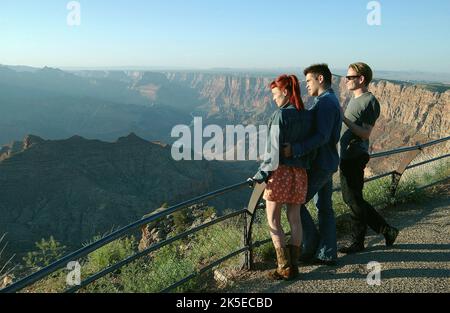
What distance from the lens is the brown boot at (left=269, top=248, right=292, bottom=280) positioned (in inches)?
151

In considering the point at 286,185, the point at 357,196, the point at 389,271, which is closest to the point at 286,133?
the point at 286,185

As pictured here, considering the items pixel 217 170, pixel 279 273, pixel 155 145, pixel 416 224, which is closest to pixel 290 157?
pixel 279 273

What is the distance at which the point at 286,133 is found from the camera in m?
3.50

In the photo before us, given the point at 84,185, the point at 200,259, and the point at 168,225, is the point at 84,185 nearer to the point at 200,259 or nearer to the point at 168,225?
the point at 168,225

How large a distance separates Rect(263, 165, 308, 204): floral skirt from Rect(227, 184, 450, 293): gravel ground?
844 mm

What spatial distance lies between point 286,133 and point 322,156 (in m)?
0.58

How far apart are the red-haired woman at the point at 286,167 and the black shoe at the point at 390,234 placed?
1390 millimetres

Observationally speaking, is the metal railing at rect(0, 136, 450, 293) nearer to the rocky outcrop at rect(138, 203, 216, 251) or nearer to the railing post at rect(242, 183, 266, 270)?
the railing post at rect(242, 183, 266, 270)

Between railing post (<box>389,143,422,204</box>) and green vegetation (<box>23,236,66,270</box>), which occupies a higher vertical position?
railing post (<box>389,143,422,204</box>)

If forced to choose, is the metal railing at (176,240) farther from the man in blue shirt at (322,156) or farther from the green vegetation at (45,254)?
the green vegetation at (45,254)

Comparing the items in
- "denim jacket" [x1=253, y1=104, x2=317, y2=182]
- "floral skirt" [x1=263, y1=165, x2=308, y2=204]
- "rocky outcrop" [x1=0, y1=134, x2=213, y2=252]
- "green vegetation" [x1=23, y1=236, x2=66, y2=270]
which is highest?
"denim jacket" [x1=253, y1=104, x2=317, y2=182]

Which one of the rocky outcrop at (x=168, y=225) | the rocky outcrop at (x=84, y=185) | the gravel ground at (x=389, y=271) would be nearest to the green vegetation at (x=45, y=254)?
the gravel ground at (x=389, y=271)

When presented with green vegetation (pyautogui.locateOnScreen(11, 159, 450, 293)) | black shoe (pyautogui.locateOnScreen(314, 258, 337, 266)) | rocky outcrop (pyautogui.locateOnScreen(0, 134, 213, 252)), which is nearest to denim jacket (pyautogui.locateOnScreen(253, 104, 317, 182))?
green vegetation (pyautogui.locateOnScreen(11, 159, 450, 293))

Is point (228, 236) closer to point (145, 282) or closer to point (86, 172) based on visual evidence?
point (145, 282)
